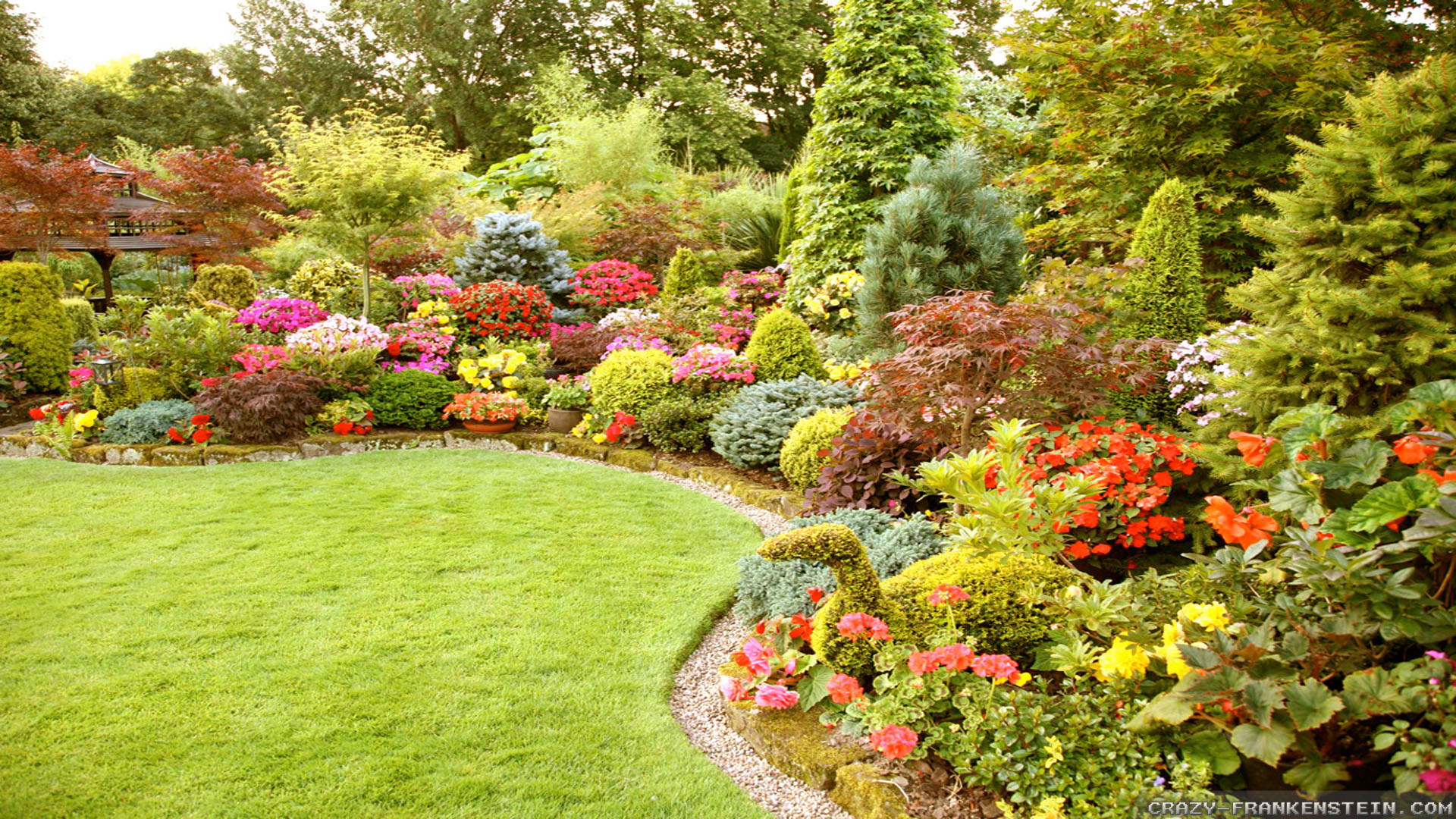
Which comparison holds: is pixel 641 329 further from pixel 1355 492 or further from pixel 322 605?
pixel 1355 492

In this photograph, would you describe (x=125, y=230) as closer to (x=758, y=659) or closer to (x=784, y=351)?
(x=784, y=351)

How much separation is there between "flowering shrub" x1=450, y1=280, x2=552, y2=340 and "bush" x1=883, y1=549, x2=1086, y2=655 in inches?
257

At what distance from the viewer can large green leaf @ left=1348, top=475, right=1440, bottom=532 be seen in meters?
1.68

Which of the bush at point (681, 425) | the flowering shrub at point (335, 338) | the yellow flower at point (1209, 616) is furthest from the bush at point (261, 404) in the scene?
the yellow flower at point (1209, 616)

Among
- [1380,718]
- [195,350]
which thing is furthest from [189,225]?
[1380,718]

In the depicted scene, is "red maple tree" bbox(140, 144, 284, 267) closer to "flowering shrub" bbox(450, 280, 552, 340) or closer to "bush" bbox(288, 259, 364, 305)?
"bush" bbox(288, 259, 364, 305)

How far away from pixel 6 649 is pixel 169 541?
4.07 feet

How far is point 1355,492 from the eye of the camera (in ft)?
6.75

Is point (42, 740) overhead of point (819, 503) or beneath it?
beneath

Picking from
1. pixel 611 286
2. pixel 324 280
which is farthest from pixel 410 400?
pixel 324 280

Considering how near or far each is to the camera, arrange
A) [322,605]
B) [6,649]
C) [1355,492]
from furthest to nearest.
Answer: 1. [322,605]
2. [6,649]
3. [1355,492]

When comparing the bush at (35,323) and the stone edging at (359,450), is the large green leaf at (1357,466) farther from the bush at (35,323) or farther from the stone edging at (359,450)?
the bush at (35,323)

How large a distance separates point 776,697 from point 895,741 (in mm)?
501

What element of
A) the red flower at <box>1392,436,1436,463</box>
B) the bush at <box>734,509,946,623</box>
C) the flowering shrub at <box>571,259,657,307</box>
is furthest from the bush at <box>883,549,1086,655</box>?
the flowering shrub at <box>571,259,657,307</box>
